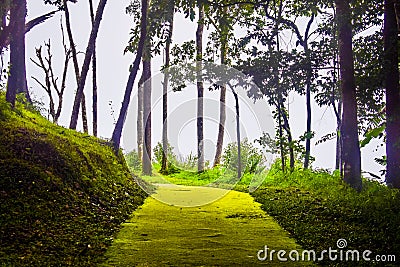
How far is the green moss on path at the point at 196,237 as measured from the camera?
18.2ft

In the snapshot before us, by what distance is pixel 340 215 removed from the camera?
762 centimetres

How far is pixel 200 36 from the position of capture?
2278 centimetres

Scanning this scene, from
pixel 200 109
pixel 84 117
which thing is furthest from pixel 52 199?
pixel 200 109

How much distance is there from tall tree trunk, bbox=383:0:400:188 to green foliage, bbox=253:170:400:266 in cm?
51

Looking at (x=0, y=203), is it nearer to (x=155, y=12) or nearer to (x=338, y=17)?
(x=338, y=17)

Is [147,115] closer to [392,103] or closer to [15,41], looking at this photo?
[15,41]

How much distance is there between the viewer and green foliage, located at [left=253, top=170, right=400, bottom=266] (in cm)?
597

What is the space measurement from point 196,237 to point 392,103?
5.45 m

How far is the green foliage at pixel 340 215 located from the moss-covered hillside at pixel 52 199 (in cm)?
302

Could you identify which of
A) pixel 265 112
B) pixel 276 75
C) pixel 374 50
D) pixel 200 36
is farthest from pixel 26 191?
pixel 200 36

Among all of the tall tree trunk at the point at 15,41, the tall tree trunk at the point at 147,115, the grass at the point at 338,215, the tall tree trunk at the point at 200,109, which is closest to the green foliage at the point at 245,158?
the tall tree trunk at the point at 200,109

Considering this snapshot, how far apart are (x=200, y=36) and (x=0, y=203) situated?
1793 cm

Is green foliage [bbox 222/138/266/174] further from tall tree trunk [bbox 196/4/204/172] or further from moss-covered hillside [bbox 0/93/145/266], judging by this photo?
moss-covered hillside [bbox 0/93/145/266]

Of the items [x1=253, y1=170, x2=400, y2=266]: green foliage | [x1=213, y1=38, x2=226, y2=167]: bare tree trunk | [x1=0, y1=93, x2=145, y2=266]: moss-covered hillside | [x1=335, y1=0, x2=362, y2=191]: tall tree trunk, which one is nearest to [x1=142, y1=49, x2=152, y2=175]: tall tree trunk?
[x1=213, y1=38, x2=226, y2=167]: bare tree trunk
